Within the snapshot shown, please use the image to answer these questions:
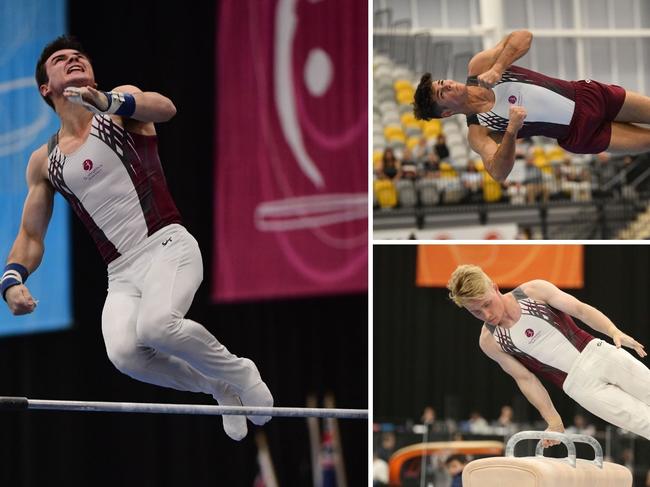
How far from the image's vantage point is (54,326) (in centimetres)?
927

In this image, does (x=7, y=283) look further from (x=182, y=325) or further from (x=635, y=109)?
(x=635, y=109)

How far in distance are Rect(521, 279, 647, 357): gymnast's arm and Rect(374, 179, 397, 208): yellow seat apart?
8377 millimetres

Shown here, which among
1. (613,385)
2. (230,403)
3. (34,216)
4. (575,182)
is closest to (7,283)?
(34,216)

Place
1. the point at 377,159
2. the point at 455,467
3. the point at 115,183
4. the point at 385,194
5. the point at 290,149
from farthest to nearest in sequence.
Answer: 1. the point at 377,159
2. the point at 385,194
3. the point at 290,149
4. the point at 455,467
5. the point at 115,183

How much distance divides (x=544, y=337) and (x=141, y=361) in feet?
6.84

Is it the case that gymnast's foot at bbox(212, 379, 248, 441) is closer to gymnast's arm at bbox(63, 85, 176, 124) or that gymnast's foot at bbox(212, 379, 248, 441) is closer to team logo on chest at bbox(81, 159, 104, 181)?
team logo on chest at bbox(81, 159, 104, 181)

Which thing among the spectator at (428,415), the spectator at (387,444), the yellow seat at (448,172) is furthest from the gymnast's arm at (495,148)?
the yellow seat at (448,172)

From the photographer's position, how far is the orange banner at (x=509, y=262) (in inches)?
344

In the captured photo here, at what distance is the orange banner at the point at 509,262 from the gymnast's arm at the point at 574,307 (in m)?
3.24

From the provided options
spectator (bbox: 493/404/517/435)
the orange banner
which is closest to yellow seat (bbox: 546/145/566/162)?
the orange banner

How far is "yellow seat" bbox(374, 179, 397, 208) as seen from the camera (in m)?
13.7

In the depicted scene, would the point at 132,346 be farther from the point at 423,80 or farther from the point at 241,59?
the point at 241,59

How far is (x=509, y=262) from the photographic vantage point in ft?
28.8

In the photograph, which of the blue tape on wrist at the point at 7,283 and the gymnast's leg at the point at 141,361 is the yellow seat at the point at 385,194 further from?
the blue tape on wrist at the point at 7,283
